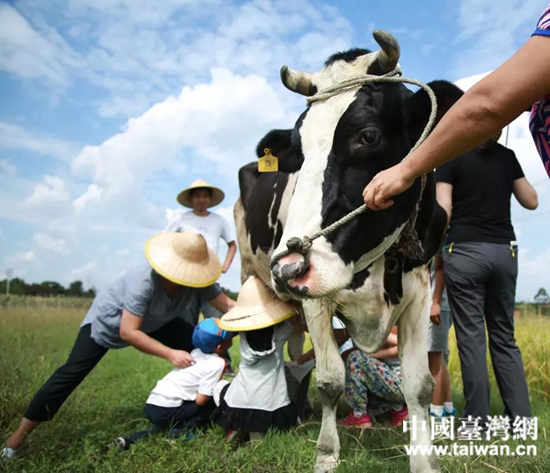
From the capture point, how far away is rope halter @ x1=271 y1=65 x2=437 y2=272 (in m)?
2.18

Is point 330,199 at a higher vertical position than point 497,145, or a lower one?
lower

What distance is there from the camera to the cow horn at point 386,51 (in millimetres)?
2645

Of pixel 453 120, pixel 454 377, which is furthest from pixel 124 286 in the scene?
pixel 454 377

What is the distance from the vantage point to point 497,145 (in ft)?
14.2

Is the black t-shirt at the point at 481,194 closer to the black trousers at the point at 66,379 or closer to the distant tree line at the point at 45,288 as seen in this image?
the black trousers at the point at 66,379

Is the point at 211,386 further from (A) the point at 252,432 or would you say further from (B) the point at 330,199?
(B) the point at 330,199

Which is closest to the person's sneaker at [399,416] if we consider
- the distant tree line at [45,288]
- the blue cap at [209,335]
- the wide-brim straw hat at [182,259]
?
the blue cap at [209,335]

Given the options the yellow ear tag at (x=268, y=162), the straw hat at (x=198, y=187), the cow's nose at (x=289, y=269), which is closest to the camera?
the cow's nose at (x=289, y=269)

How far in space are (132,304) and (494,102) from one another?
311cm

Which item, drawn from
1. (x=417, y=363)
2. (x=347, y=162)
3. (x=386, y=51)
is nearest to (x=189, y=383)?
(x=417, y=363)

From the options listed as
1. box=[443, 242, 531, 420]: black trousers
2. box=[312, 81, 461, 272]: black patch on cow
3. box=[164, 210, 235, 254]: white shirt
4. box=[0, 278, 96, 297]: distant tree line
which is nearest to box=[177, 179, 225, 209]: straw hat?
box=[164, 210, 235, 254]: white shirt

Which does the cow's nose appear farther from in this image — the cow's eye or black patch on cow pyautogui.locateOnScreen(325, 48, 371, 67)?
black patch on cow pyautogui.locateOnScreen(325, 48, 371, 67)

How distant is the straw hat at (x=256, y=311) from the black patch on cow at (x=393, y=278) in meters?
0.88

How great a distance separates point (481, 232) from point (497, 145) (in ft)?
2.61
